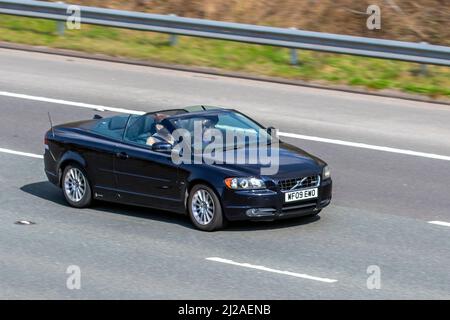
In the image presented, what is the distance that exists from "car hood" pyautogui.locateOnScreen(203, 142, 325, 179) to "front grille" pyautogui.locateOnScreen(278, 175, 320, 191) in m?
0.06

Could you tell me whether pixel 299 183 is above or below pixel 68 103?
above

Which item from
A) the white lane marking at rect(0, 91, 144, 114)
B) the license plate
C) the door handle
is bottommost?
the white lane marking at rect(0, 91, 144, 114)

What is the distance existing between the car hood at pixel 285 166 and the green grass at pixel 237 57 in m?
7.45

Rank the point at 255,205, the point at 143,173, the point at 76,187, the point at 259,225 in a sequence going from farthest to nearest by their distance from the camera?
the point at 76,187, the point at 143,173, the point at 259,225, the point at 255,205

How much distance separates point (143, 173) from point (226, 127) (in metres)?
1.24

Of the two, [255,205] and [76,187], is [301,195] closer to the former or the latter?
[255,205]

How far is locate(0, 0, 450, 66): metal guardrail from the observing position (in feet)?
69.3

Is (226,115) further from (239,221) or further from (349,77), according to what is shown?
(349,77)

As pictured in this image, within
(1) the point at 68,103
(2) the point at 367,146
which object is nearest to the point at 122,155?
(2) the point at 367,146

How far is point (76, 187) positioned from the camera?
48.5ft

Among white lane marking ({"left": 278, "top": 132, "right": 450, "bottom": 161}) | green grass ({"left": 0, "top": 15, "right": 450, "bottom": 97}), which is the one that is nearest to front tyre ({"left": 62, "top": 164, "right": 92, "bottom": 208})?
white lane marking ({"left": 278, "top": 132, "right": 450, "bottom": 161})

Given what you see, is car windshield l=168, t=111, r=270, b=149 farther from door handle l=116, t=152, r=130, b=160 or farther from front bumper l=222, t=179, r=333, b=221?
front bumper l=222, t=179, r=333, b=221

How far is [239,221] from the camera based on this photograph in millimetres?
14062

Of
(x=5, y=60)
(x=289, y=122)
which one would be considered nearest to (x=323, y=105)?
(x=289, y=122)
